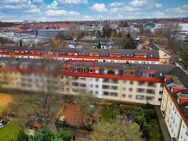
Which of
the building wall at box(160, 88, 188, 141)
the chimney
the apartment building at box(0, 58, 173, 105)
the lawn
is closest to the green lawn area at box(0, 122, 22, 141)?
the apartment building at box(0, 58, 173, 105)

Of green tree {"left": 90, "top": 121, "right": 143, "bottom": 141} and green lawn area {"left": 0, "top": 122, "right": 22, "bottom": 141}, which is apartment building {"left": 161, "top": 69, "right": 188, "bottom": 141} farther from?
green lawn area {"left": 0, "top": 122, "right": 22, "bottom": 141}

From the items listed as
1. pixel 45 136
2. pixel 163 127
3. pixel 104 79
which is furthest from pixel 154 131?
pixel 45 136

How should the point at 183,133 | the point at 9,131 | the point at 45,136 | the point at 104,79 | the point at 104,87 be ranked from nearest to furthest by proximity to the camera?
1. the point at 45,136
2. the point at 183,133
3. the point at 9,131
4. the point at 104,79
5. the point at 104,87

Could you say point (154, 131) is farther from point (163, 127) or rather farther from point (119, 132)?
point (119, 132)

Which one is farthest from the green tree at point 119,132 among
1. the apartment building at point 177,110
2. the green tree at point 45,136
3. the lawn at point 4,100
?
the lawn at point 4,100

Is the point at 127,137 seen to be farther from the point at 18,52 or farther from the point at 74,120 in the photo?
the point at 18,52

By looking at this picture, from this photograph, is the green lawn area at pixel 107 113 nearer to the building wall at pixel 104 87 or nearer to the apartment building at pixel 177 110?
the building wall at pixel 104 87
